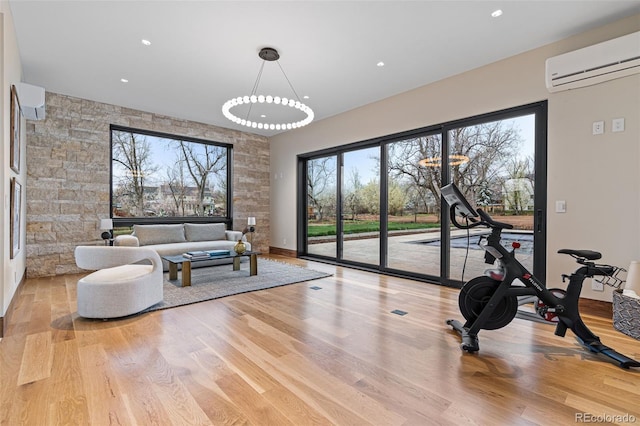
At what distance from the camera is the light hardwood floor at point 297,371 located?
163 cm

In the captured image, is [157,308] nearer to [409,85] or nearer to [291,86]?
[291,86]

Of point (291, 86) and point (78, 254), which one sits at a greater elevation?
point (291, 86)

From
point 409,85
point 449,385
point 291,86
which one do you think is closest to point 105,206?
point 291,86

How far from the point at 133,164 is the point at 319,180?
147 inches

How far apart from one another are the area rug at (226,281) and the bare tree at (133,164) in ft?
6.43

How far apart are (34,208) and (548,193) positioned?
7277 millimetres

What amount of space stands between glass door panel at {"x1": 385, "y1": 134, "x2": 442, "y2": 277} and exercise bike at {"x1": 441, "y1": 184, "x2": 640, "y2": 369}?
222cm

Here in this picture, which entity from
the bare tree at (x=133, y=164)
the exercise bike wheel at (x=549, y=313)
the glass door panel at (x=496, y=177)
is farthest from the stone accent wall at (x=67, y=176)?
the exercise bike wheel at (x=549, y=313)

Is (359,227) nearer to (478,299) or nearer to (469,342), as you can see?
(478,299)

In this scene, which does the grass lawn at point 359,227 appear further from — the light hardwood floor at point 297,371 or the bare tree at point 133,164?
the bare tree at point 133,164

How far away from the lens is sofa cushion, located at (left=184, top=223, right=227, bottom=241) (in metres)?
6.23

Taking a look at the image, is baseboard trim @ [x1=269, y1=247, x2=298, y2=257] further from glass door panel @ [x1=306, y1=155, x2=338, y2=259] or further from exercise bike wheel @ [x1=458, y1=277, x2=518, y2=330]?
exercise bike wheel @ [x1=458, y1=277, x2=518, y2=330]

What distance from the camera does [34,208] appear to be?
4875 millimetres

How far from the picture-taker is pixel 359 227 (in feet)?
19.6
